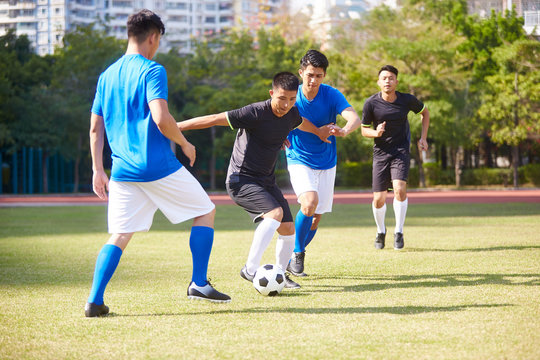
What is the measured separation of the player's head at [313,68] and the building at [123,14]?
238ft

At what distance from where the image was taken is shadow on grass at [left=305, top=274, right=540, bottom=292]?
6.23 meters

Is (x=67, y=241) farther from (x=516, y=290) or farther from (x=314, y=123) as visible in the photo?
(x=516, y=290)

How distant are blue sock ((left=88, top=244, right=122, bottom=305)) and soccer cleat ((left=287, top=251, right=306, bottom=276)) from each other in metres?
2.45

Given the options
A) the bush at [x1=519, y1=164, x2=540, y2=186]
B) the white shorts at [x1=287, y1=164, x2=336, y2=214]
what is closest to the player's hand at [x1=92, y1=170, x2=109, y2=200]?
the white shorts at [x1=287, y1=164, x2=336, y2=214]

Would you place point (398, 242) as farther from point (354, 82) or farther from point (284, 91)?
point (354, 82)

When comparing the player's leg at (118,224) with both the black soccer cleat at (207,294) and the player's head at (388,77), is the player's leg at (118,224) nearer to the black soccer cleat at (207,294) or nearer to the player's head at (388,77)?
the black soccer cleat at (207,294)

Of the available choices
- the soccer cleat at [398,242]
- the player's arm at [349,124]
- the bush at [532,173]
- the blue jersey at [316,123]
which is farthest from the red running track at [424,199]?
the player's arm at [349,124]

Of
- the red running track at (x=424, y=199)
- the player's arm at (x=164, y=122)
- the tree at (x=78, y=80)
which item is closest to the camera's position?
the player's arm at (x=164, y=122)

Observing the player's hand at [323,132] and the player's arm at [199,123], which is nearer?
the player's arm at [199,123]

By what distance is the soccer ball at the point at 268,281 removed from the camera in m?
5.83

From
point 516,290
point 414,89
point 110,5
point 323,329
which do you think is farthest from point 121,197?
point 110,5

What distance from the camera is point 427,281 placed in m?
6.54

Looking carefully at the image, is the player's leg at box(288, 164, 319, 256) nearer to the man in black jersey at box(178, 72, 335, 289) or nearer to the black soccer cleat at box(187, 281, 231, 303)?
the man in black jersey at box(178, 72, 335, 289)

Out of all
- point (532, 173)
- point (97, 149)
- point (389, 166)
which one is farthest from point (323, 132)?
point (532, 173)
